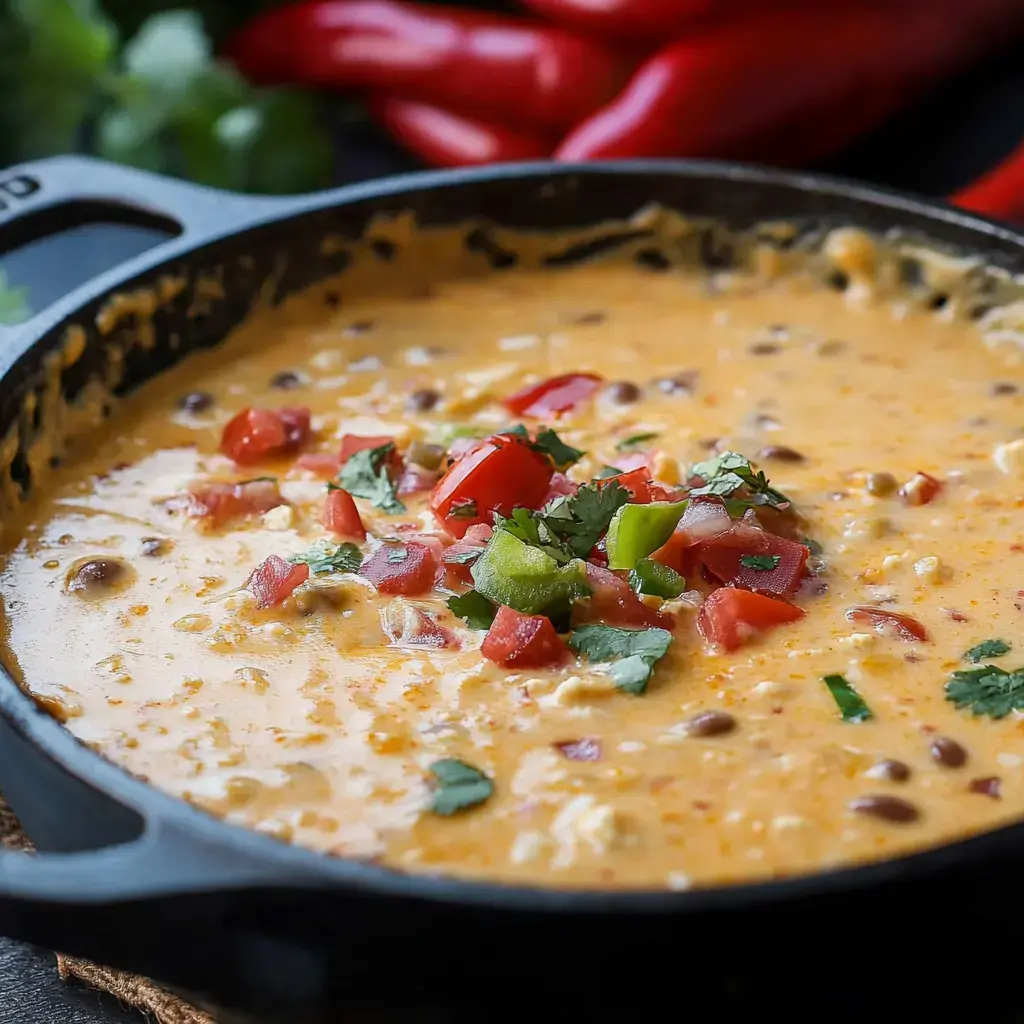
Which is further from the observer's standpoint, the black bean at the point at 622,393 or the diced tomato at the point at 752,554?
the black bean at the point at 622,393

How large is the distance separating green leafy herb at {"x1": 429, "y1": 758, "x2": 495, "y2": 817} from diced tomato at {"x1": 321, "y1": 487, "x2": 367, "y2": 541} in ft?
2.51

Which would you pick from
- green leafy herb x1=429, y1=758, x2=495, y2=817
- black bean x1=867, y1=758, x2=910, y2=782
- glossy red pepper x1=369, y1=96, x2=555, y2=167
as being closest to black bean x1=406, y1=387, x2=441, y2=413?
green leafy herb x1=429, y1=758, x2=495, y2=817

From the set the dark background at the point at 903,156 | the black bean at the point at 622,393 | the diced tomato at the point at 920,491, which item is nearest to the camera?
the diced tomato at the point at 920,491

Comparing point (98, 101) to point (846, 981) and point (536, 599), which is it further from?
point (846, 981)

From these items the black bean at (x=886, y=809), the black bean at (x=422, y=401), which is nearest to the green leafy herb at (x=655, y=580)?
the black bean at (x=886, y=809)

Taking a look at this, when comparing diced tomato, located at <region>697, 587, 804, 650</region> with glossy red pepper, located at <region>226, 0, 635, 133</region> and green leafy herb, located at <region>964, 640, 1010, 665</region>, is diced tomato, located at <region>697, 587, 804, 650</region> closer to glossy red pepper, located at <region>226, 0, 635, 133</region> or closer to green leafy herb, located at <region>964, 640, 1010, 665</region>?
green leafy herb, located at <region>964, 640, 1010, 665</region>

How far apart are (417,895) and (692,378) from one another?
2048 millimetres

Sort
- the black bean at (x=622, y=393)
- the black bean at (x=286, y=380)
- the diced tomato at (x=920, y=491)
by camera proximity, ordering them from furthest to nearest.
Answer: the black bean at (x=286, y=380) → the black bean at (x=622, y=393) → the diced tomato at (x=920, y=491)

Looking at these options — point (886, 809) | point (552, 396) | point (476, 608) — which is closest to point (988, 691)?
point (886, 809)

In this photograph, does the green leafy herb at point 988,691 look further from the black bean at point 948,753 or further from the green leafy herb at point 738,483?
the green leafy herb at point 738,483

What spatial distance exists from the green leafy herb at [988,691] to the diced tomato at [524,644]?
655 millimetres

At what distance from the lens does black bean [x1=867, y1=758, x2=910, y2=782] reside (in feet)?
7.34

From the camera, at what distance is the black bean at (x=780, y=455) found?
3.17m

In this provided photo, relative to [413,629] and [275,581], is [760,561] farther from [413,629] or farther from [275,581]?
[275,581]
